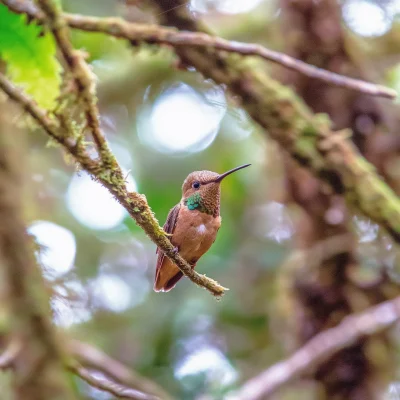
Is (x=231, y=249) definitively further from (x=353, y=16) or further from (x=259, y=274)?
(x=353, y=16)

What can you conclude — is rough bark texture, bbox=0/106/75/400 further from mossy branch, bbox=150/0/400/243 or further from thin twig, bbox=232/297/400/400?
mossy branch, bbox=150/0/400/243

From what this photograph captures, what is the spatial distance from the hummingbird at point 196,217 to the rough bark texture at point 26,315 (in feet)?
1.48

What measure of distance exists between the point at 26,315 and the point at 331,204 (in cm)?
240

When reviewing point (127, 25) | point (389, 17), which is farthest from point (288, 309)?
point (127, 25)

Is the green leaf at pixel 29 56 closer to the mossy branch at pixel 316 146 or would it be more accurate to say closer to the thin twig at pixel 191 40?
the thin twig at pixel 191 40

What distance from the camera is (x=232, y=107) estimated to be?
3.01 m

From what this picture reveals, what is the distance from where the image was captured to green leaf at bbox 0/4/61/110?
66.8 inches

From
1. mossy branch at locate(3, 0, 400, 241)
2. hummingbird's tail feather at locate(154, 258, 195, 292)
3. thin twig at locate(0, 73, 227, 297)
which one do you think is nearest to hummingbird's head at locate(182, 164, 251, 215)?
hummingbird's tail feather at locate(154, 258, 195, 292)

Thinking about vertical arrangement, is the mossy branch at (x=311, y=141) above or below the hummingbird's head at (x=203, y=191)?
above

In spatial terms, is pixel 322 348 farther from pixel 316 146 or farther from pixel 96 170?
pixel 96 170

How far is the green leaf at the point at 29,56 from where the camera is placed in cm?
170

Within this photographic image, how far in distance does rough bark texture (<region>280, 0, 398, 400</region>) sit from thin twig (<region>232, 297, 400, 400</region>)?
1.67 feet

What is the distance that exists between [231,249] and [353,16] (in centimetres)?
184

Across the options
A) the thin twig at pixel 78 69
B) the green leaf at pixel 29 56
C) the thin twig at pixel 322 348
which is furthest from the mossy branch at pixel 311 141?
the thin twig at pixel 78 69
